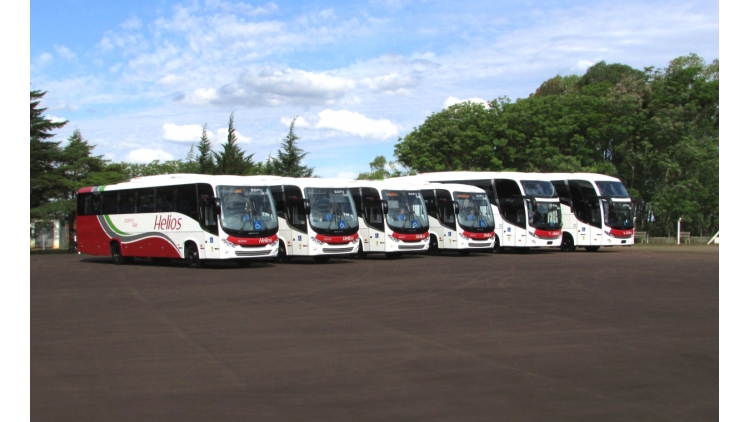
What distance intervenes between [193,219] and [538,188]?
16.0 meters

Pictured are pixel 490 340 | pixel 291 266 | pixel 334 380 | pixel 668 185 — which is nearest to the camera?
pixel 334 380

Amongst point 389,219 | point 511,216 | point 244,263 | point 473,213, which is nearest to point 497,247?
point 511,216

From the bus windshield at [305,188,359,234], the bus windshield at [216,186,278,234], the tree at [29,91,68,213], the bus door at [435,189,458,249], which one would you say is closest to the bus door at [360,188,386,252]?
the bus windshield at [305,188,359,234]

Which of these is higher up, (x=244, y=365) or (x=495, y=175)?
(x=495, y=175)

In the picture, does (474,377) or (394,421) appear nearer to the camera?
(394,421)

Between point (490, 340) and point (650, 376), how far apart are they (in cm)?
255

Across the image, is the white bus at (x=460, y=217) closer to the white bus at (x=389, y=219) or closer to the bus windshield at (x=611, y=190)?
the white bus at (x=389, y=219)

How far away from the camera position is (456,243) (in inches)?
1250

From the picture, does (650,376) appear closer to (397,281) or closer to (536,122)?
(397,281)

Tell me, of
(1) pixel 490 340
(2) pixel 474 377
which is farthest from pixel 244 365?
(1) pixel 490 340

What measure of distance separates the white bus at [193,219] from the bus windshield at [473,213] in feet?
29.5

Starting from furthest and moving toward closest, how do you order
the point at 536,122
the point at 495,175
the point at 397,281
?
1. the point at 536,122
2. the point at 495,175
3. the point at 397,281

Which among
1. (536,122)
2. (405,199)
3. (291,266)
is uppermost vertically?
(536,122)

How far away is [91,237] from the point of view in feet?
101
